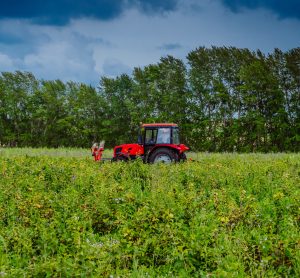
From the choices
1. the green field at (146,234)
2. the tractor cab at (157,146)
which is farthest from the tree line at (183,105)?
the green field at (146,234)

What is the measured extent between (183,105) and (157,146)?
26909 millimetres

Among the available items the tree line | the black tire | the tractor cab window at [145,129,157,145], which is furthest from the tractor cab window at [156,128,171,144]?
the tree line

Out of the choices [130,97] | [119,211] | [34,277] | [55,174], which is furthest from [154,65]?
[34,277]

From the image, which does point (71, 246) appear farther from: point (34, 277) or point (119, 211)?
point (119, 211)

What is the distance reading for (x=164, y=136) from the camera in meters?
19.5

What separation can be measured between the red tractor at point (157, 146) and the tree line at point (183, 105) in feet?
75.7

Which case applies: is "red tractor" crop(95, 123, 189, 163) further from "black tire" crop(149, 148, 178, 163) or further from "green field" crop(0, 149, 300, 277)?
"green field" crop(0, 149, 300, 277)

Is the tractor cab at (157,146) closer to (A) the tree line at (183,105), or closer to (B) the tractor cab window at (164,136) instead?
(B) the tractor cab window at (164,136)

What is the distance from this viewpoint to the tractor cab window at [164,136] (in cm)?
1948

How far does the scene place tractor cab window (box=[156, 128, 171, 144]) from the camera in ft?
63.9

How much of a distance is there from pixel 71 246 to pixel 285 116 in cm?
3732

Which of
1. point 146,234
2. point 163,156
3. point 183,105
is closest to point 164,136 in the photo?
point 163,156

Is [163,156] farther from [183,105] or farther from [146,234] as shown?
[183,105]

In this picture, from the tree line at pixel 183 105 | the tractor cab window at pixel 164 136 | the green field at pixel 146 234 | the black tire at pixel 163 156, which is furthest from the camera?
the tree line at pixel 183 105
